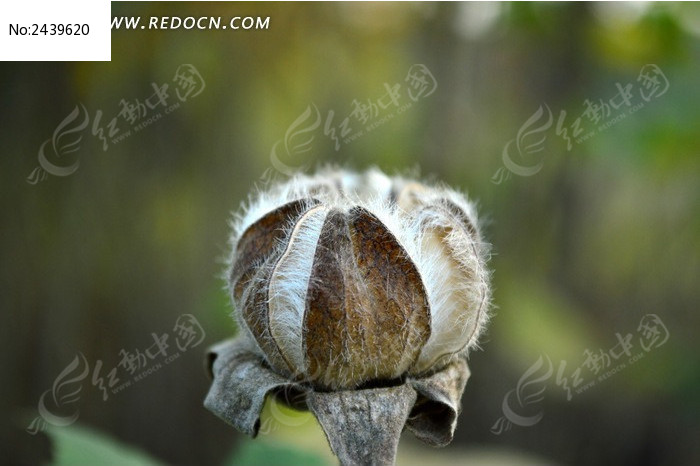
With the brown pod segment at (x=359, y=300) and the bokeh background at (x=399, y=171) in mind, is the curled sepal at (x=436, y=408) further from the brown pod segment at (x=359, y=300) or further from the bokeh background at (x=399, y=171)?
the bokeh background at (x=399, y=171)

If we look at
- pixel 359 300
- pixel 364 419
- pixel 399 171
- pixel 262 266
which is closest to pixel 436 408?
pixel 364 419

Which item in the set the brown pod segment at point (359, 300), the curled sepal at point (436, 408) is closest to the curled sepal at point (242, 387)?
the brown pod segment at point (359, 300)

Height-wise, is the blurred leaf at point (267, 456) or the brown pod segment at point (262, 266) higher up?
the brown pod segment at point (262, 266)

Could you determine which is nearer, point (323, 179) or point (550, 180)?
point (323, 179)

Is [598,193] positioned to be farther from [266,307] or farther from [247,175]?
[266,307]

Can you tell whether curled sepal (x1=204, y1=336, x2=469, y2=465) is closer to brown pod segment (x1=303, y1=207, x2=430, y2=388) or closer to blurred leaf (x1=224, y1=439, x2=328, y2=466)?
brown pod segment (x1=303, y1=207, x2=430, y2=388)

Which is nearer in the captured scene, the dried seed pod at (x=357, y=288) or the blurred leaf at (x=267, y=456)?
the dried seed pod at (x=357, y=288)

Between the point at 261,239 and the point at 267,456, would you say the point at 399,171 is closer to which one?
the point at 267,456

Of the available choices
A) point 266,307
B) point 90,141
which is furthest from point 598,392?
point 266,307
